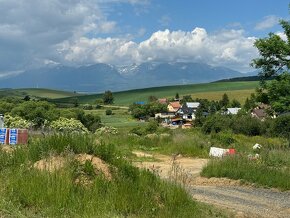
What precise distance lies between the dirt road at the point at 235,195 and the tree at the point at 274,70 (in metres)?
14.4

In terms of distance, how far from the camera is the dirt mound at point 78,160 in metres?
8.22

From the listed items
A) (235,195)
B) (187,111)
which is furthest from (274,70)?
(187,111)

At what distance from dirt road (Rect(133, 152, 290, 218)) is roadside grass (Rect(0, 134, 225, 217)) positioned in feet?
2.25

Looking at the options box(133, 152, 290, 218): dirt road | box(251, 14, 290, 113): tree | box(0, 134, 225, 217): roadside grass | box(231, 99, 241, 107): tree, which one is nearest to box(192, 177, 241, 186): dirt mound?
box(133, 152, 290, 218): dirt road

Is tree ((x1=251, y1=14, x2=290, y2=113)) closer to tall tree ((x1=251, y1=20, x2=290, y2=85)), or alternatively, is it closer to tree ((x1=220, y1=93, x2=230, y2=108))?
tall tree ((x1=251, y1=20, x2=290, y2=85))

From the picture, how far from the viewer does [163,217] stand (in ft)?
23.6

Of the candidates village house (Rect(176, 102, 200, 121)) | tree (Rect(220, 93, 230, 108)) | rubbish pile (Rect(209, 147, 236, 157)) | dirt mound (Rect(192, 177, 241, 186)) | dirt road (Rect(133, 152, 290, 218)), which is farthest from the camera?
tree (Rect(220, 93, 230, 108))

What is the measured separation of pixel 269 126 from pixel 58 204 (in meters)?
67.8

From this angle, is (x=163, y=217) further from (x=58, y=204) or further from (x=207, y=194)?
(x=207, y=194)

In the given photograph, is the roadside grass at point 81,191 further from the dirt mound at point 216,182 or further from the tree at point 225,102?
the tree at point 225,102

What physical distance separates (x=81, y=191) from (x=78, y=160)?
3.26ft

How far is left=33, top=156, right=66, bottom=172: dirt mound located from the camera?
8.15 meters

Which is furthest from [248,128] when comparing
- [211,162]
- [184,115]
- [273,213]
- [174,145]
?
[184,115]

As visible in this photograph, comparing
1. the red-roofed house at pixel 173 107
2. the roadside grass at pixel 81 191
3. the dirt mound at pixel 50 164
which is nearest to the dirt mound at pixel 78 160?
the dirt mound at pixel 50 164
